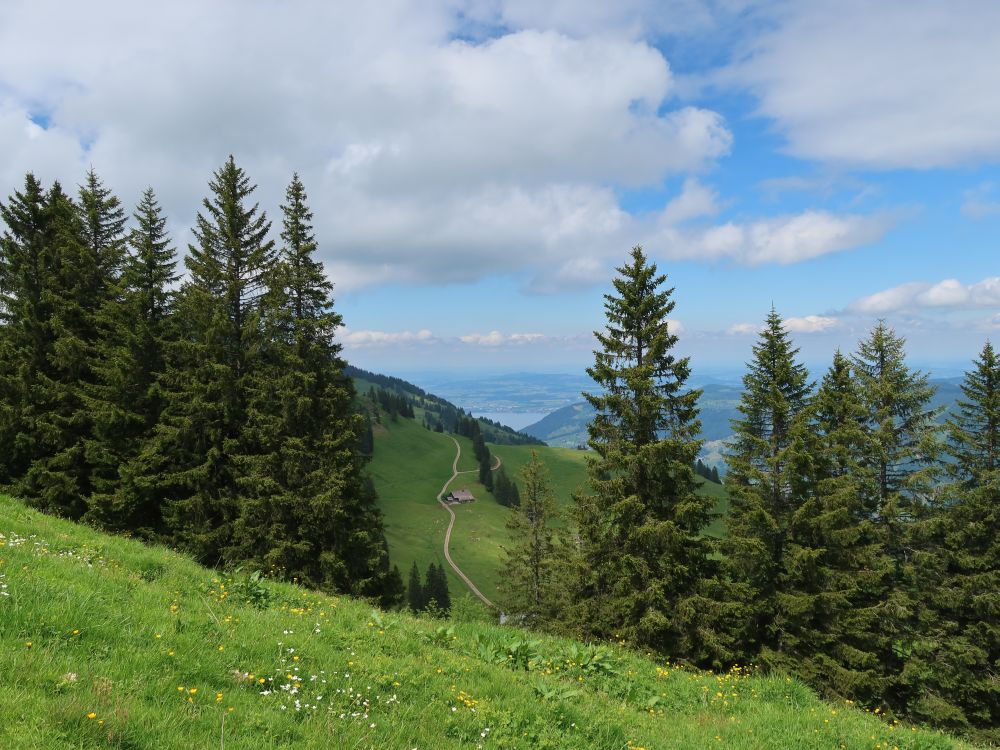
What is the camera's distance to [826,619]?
20406mm

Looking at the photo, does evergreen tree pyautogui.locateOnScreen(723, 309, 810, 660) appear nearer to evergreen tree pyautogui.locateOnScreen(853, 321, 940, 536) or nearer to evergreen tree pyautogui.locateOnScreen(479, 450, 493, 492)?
evergreen tree pyautogui.locateOnScreen(853, 321, 940, 536)

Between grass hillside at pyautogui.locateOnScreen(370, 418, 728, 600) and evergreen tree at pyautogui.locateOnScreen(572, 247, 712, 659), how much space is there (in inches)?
1780

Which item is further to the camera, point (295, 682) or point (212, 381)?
point (212, 381)

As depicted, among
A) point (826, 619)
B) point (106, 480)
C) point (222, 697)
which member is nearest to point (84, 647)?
point (222, 697)

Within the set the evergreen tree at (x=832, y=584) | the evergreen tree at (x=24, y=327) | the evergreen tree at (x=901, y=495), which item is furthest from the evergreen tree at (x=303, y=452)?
the evergreen tree at (x=901, y=495)

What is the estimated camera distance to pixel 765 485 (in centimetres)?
2092

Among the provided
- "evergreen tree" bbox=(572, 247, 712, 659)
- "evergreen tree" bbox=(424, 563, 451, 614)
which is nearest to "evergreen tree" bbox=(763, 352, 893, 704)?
"evergreen tree" bbox=(572, 247, 712, 659)

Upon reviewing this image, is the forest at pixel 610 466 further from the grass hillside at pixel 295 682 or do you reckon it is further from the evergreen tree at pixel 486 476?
the evergreen tree at pixel 486 476

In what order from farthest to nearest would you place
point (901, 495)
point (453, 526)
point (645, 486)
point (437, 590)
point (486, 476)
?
point (486, 476) < point (453, 526) < point (437, 590) < point (901, 495) < point (645, 486)

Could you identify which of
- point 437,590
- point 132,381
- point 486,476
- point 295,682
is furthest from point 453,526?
point 295,682

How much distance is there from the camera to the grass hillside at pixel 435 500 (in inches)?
4011

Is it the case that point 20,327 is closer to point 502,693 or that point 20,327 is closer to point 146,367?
point 146,367

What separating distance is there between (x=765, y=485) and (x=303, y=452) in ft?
63.0

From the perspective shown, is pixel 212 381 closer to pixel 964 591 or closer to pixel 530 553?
pixel 530 553
